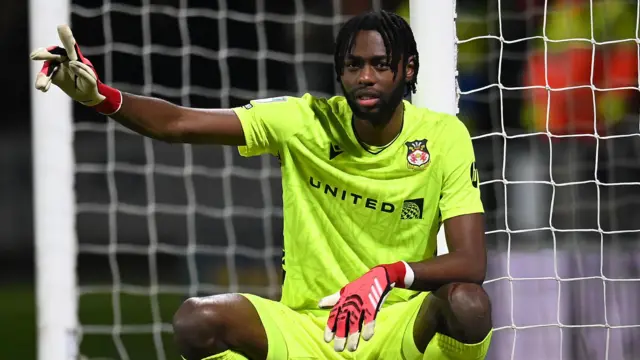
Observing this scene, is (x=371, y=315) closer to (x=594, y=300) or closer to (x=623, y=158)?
(x=594, y=300)

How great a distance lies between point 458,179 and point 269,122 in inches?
18.5

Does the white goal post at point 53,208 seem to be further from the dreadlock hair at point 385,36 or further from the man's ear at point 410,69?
the man's ear at point 410,69

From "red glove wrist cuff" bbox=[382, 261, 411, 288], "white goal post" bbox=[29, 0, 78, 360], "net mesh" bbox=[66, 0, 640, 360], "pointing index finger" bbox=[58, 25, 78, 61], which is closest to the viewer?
"pointing index finger" bbox=[58, 25, 78, 61]

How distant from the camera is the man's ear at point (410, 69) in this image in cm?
240

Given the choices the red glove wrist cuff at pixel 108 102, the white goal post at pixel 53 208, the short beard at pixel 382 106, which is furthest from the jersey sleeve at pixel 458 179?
the white goal post at pixel 53 208

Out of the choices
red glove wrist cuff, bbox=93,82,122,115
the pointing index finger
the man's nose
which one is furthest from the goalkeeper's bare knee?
the pointing index finger

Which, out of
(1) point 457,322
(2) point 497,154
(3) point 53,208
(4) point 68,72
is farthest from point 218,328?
(2) point 497,154

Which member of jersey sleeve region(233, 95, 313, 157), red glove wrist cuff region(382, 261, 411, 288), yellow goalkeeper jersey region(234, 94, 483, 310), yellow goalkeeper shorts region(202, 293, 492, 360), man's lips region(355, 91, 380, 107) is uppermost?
man's lips region(355, 91, 380, 107)

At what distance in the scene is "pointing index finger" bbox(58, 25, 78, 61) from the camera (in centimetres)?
199

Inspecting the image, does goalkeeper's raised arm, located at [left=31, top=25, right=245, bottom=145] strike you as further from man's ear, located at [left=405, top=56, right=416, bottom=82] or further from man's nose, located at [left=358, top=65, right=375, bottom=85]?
man's ear, located at [left=405, top=56, right=416, bottom=82]

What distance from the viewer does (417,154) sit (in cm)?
240

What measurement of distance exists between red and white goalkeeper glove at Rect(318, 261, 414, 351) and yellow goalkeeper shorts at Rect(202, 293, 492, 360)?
0.23 metres

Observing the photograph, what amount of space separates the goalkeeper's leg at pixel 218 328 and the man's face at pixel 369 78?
0.53 meters

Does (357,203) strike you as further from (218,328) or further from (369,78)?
(218,328)
